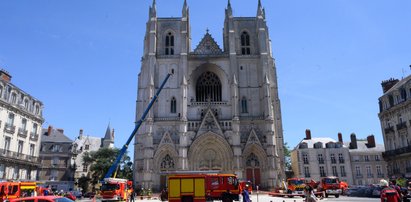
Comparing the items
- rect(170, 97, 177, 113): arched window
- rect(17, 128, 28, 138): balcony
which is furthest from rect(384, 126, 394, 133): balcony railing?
rect(17, 128, 28, 138): balcony

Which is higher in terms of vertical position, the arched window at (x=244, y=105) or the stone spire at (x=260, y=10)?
the stone spire at (x=260, y=10)

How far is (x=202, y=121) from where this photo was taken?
3809 cm

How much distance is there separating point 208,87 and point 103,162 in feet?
63.4

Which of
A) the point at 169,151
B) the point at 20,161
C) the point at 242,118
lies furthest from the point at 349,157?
the point at 20,161

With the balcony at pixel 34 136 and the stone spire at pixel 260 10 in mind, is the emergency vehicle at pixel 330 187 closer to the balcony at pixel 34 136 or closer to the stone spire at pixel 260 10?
the stone spire at pixel 260 10

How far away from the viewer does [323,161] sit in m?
48.8

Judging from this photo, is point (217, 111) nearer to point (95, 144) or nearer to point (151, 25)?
point (151, 25)

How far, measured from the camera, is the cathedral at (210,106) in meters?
37.0

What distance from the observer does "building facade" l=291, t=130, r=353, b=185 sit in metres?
48.2

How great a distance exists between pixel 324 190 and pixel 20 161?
27.7 meters

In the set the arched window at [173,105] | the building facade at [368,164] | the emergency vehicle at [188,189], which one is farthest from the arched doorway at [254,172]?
the emergency vehicle at [188,189]

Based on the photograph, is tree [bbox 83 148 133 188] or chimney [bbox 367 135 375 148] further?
chimney [bbox 367 135 375 148]

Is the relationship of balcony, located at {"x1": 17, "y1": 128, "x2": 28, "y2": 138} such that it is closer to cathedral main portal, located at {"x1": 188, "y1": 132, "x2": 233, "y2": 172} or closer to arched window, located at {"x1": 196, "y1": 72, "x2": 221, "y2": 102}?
cathedral main portal, located at {"x1": 188, "y1": 132, "x2": 233, "y2": 172}

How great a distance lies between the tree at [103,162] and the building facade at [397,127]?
34.1 metres
